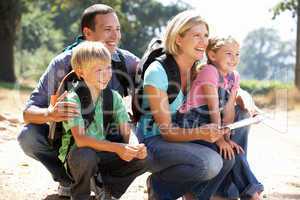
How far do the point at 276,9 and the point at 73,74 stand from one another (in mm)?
15132

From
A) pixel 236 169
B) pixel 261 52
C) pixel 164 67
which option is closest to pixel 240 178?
pixel 236 169

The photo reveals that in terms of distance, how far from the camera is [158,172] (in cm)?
364

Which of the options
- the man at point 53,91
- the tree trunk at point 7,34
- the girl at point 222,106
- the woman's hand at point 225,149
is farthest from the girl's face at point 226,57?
the tree trunk at point 7,34

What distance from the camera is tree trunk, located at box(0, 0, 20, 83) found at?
18.8m

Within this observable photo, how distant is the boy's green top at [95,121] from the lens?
3.39 metres

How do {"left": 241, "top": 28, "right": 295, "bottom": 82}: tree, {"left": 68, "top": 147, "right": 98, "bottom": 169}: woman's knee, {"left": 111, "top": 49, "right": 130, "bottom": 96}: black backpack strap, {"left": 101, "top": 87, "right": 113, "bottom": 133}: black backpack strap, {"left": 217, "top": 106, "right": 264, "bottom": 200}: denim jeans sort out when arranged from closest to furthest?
{"left": 68, "top": 147, "right": 98, "bottom": 169}: woman's knee < {"left": 101, "top": 87, "right": 113, "bottom": 133}: black backpack strap < {"left": 217, "top": 106, "right": 264, "bottom": 200}: denim jeans < {"left": 111, "top": 49, "right": 130, "bottom": 96}: black backpack strap < {"left": 241, "top": 28, "right": 295, "bottom": 82}: tree

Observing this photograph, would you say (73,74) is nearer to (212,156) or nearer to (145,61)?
(145,61)

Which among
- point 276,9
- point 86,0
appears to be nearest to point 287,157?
point 276,9

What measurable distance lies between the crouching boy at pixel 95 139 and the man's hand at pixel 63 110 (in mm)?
28

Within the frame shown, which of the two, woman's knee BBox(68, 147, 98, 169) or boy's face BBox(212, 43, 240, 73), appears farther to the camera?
boy's face BBox(212, 43, 240, 73)

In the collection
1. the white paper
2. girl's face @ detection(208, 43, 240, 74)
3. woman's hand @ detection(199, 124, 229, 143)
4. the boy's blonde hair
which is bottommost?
woman's hand @ detection(199, 124, 229, 143)

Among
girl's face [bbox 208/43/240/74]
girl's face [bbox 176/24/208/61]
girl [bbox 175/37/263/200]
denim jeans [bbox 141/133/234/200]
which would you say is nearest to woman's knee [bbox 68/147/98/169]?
denim jeans [bbox 141/133/234/200]

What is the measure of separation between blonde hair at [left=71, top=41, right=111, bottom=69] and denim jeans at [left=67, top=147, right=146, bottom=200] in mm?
535

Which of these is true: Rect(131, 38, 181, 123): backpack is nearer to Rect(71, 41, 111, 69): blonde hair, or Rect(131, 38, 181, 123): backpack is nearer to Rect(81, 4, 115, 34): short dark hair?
Rect(71, 41, 111, 69): blonde hair
